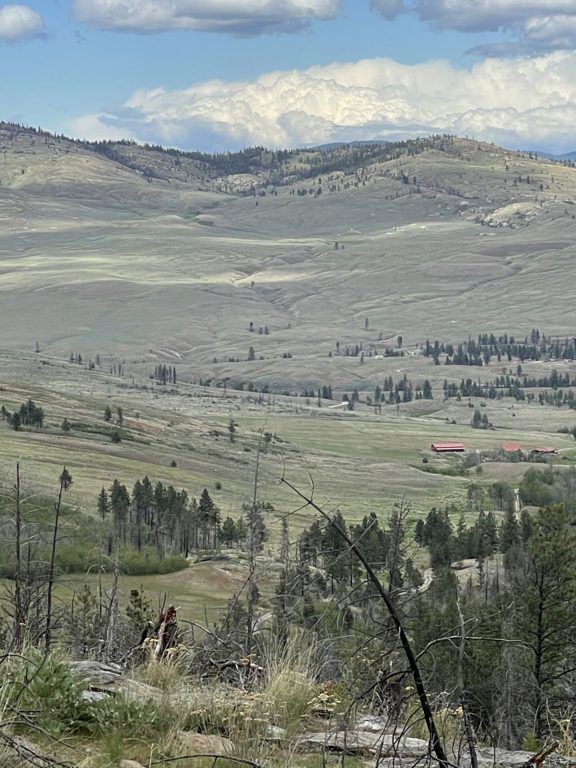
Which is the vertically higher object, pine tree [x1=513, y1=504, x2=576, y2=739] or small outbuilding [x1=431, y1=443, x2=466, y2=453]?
pine tree [x1=513, y1=504, x2=576, y2=739]

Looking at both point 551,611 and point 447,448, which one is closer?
point 551,611

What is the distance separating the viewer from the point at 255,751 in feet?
22.6

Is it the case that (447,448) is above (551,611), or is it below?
below

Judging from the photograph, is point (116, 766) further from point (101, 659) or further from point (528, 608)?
point (528, 608)

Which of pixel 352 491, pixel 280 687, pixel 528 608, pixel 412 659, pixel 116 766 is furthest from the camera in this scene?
pixel 352 491

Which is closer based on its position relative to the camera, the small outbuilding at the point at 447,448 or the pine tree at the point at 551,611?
the pine tree at the point at 551,611

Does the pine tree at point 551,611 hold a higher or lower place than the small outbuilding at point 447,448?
higher

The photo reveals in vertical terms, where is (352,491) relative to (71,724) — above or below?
below

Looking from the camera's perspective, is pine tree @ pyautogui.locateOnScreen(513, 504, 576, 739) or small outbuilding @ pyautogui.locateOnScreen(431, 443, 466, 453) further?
small outbuilding @ pyautogui.locateOnScreen(431, 443, 466, 453)

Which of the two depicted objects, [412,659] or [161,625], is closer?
[412,659]

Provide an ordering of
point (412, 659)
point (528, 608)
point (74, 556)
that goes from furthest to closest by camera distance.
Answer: point (74, 556)
point (528, 608)
point (412, 659)

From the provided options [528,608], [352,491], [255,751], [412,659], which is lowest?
[352,491]

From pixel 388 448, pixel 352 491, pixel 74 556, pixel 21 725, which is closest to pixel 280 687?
pixel 21 725

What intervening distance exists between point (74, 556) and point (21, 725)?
59.4m
